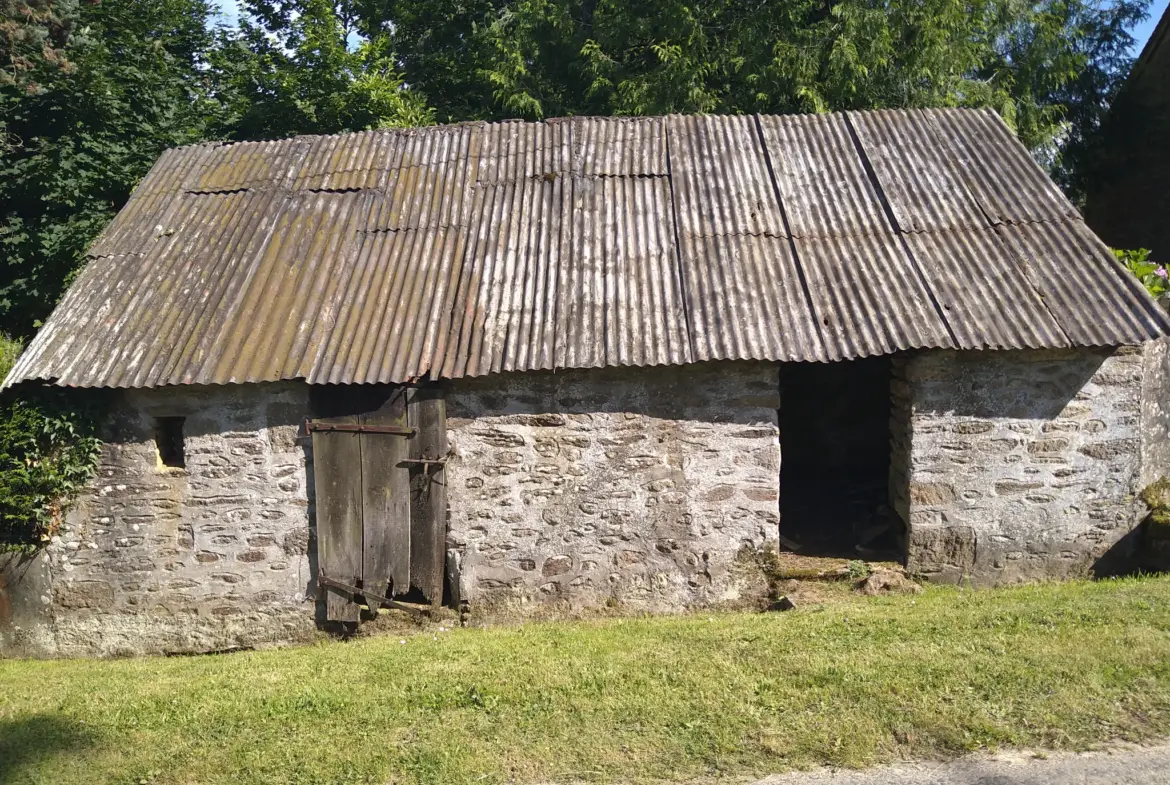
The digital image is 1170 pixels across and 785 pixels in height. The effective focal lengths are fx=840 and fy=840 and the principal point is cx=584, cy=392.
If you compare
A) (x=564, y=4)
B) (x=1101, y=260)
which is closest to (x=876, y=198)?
(x=1101, y=260)

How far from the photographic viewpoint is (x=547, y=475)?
6793 mm

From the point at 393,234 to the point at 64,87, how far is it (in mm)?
6289

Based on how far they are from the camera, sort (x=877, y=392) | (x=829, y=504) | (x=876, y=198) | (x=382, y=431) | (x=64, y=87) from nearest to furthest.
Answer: (x=382, y=431) < (x=876, y=198) < (x=829, y=504) < (x=877, y=392) < (x=64, y=87)

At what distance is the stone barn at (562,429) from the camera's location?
22.0 ft

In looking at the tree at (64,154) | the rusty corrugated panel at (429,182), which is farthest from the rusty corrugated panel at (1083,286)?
the tree at (64,154)

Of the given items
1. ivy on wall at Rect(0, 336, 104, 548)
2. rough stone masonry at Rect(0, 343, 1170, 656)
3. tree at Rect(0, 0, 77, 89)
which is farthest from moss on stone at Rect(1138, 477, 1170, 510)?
tree at Rect(0, 0, 77, 89)

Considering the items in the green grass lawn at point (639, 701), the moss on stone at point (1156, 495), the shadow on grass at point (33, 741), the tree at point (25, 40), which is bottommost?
the shadow on grass at point (33, 741)

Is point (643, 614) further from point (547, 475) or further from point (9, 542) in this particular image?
point (9, 542)

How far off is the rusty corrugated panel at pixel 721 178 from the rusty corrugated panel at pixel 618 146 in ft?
0.51

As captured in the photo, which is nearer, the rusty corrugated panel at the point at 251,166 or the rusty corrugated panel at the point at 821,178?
the rusty corrugated panel at the point at 821,178

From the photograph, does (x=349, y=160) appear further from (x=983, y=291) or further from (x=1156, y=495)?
(x=1156, y=495)

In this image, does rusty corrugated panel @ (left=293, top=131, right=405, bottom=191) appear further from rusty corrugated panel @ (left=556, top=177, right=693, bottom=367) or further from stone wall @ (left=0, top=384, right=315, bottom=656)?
stone wall @ (left=0, top=384, right=315, bottom=656)

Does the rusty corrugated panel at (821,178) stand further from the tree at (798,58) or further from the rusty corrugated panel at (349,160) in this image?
the rusty corrugated panel at (349,160)

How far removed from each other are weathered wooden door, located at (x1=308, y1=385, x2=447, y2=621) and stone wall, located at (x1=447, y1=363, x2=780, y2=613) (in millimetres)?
194
